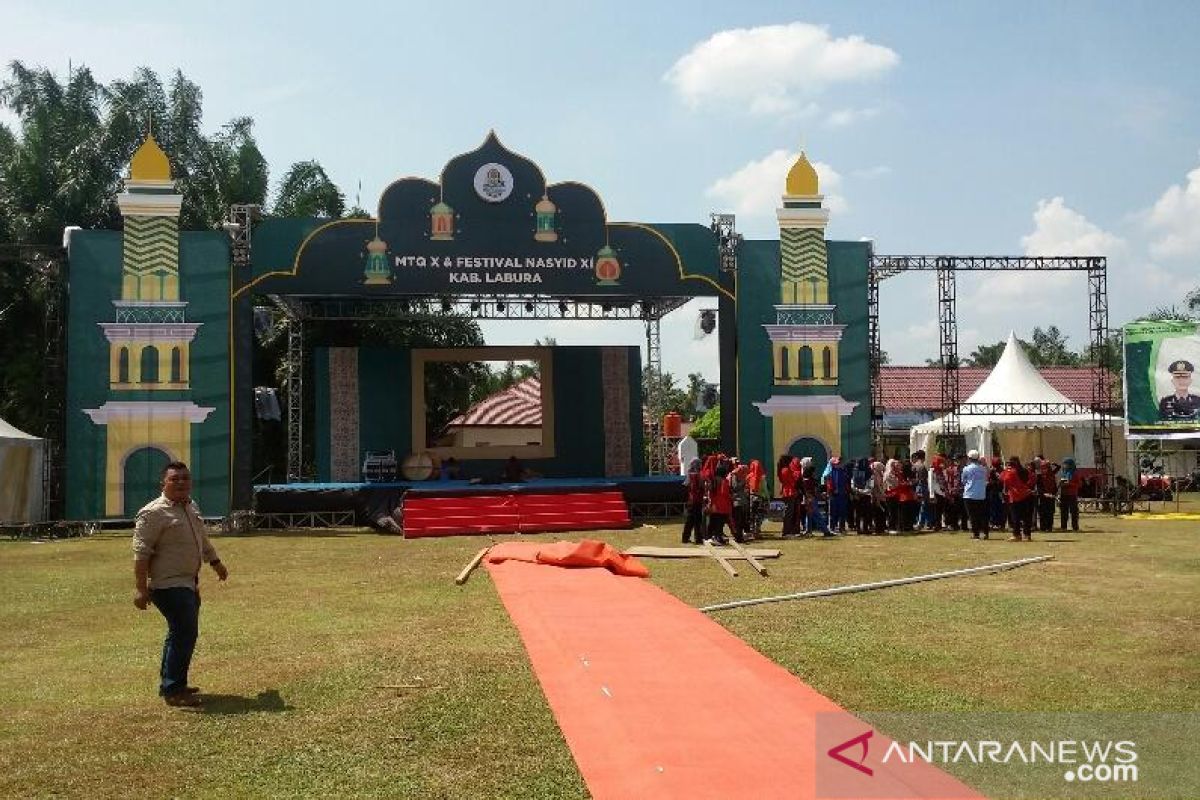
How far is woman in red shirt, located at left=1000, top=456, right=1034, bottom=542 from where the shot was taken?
15.9 metres

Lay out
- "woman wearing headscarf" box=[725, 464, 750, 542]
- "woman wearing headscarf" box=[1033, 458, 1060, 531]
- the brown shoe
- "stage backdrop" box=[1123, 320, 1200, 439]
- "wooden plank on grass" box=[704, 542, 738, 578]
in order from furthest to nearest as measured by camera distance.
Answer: "stage backdrop" box=[1123, 320, 1200, 439]
"woman wearing headscarf" box=[1033, 458, 1060, 531]
"woman wearing headscarf" box=[725, 464, 750, 542]
"wooden plank on grass" box=[704, 542, 738, 578]
the brown shoe

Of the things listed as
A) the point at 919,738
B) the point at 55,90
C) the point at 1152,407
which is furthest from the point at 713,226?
the point at 55,90

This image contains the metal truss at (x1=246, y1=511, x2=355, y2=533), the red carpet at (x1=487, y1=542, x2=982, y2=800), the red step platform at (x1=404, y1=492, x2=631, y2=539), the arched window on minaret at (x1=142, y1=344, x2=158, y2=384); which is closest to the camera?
the red carpet at (x1=487, y1=542, x2=982, y2=800)

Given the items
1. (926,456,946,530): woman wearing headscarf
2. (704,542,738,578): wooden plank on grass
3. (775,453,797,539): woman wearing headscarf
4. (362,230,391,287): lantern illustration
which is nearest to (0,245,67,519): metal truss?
(362,230,391,287): lantern illustration

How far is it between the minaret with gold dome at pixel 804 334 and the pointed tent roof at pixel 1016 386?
6.34 meters

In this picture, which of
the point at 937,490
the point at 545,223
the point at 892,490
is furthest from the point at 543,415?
the point at 937,490

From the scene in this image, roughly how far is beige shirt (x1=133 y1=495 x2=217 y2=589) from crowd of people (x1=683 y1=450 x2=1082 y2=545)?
33.5 feet

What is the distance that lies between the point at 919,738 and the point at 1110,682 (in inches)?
72.6

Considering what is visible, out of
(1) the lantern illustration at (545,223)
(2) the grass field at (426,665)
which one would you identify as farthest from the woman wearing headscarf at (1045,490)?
(1) the lantern illustration at (545,223)

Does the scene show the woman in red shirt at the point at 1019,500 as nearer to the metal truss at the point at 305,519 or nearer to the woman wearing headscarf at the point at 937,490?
the woman wearing headscarf at the point at 937,490

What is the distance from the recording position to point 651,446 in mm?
26844

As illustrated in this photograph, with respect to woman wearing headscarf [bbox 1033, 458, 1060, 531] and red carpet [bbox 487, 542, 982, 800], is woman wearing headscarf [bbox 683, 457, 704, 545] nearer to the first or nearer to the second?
woman wearing headscarf [bbox 1033, 458, 1060, 531]

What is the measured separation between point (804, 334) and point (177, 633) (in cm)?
1718

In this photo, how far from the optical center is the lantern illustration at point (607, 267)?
21000 millimetres
